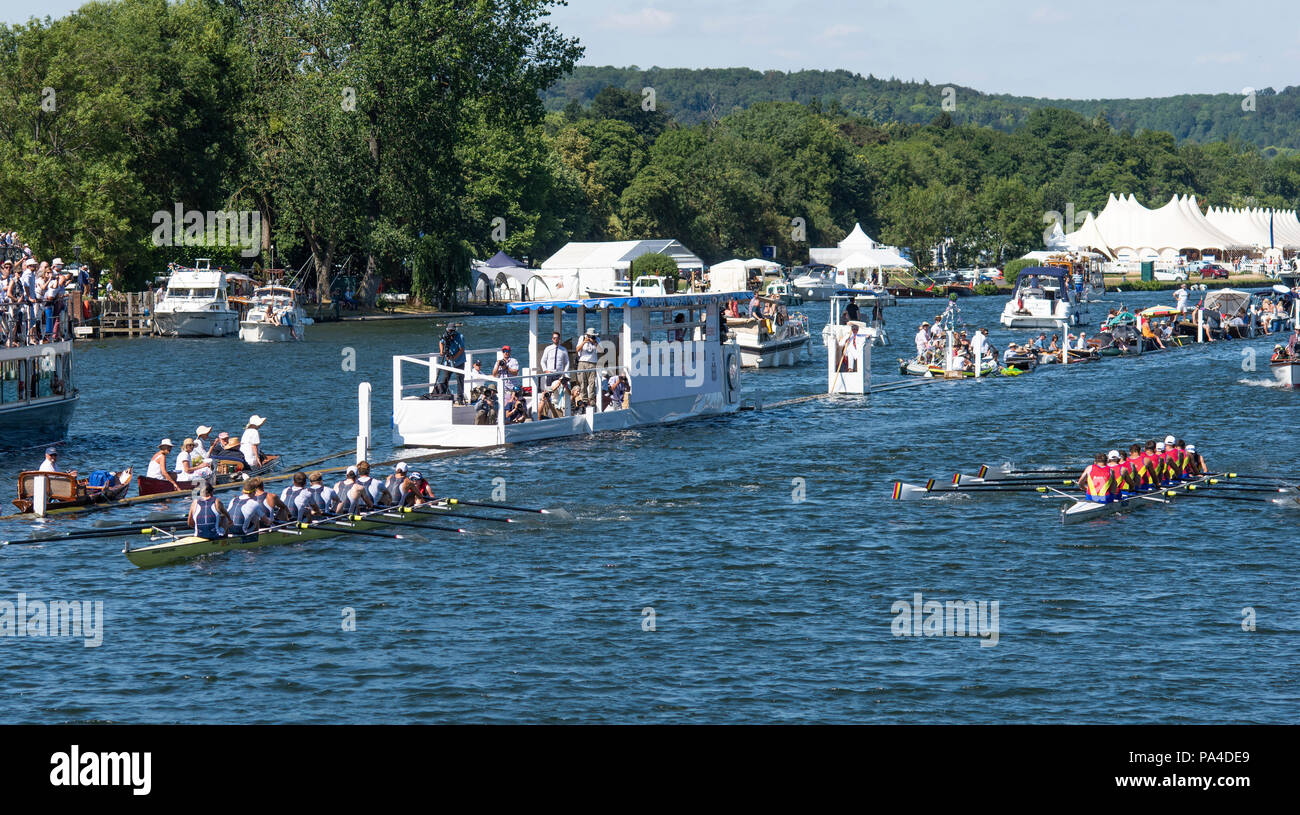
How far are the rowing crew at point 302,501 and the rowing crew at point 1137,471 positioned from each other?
15.9 metres

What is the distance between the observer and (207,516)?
29.6 m

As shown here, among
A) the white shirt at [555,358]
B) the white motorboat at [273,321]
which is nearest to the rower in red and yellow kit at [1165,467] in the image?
the white shirt at [555,358]

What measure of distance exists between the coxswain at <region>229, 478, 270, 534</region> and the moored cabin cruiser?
10.2 meters

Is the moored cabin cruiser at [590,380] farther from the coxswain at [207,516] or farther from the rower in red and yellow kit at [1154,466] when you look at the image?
the rower in red and yellow kit at [1154,466]

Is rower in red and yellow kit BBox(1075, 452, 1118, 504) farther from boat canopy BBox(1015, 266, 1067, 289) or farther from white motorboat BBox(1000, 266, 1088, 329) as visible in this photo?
boat canopy BBox(1015, 266, 1067, 289)

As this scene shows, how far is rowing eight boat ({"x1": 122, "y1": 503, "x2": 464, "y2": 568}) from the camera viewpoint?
1161 inches

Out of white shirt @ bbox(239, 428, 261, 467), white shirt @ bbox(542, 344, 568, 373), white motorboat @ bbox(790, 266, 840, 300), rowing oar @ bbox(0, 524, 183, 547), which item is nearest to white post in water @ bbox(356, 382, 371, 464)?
white shirt @ bbox(239, 428, 261, 467)

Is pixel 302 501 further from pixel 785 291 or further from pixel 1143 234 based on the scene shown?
pixel 1143 234

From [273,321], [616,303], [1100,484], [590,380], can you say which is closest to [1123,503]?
[1100,484]

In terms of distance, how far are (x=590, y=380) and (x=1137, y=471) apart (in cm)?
1750

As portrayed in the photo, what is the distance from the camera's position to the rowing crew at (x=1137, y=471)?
35.1 metres
